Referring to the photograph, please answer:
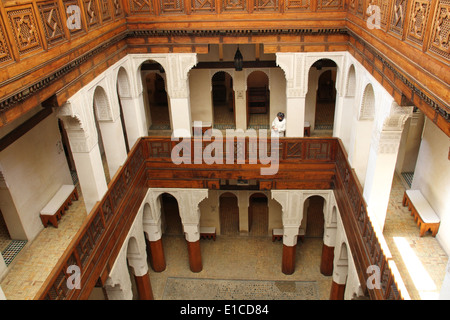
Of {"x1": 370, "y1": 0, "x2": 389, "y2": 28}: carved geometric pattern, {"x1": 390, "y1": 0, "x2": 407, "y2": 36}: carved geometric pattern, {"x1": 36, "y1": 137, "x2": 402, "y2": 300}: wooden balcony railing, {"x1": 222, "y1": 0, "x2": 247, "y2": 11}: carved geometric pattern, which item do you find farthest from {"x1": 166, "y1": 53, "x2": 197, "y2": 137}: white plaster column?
{"x1": 390, "y1": 0, "x2": 407, "y2": 36}: carved geometric pattern

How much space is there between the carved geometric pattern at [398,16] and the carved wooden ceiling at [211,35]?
1 cm

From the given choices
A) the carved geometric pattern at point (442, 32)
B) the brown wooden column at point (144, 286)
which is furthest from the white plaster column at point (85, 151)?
the carved geometric pattern at point (442, 32)

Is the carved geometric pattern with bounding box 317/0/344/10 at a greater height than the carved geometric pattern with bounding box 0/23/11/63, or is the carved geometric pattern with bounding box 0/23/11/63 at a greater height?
the carved geometric pattern with bounding box 0/23/11/63

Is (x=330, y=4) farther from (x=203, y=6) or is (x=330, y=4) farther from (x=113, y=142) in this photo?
(x=113, y=142)

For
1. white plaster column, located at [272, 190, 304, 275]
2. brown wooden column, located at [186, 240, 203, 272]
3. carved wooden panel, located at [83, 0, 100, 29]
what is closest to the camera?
carved wooden panel, located at [83, 0, 100, 29]

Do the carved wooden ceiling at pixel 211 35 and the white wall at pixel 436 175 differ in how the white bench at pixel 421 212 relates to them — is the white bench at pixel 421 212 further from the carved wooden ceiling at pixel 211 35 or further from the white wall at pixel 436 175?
the carved wooden ceiling at pixel 211 35

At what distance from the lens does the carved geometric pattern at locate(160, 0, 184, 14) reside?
7.40 m

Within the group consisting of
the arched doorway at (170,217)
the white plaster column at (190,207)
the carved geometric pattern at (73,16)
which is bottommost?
the arched doorway at (170,217)

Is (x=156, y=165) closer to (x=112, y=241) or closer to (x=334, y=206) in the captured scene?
(x=112, y=241)

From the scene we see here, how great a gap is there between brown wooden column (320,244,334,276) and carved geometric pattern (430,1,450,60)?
256 inches

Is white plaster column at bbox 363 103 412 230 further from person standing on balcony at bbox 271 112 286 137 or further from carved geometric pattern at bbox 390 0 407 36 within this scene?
person standing on balcony at bbox 271 112 286 137

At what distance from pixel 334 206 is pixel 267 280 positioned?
2957mm

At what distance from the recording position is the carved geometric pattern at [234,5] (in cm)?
733

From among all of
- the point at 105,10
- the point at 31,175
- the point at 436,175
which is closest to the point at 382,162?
the point at 436,175
